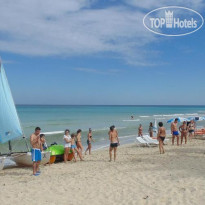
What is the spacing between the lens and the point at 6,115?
9.43 meters

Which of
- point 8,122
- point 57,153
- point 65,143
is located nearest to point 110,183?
point 65,143

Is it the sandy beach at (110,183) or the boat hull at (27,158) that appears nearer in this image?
the sandy beach at (110,183)

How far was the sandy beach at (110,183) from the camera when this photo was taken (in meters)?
5.83

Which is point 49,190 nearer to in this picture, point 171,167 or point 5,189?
point 5,189

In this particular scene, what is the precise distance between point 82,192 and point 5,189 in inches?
79.7

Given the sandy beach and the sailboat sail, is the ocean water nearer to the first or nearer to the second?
the sailboat sail

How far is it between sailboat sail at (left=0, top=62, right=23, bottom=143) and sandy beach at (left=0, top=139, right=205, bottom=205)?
1275 millimetres

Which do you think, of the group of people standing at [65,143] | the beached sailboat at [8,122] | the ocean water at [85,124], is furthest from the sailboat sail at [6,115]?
the ocean water at [85,124]

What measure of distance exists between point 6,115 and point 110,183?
15.1 feet

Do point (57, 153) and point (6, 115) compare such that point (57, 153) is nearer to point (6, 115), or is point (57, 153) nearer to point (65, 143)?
point (65, 143)

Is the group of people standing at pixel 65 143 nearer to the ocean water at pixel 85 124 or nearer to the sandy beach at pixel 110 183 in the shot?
the sandy beach at pixel 110 183

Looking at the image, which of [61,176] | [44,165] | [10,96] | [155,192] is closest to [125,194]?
[155,192]

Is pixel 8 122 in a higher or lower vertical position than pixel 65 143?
higher

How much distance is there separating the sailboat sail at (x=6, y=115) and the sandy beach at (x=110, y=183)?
1.27m
